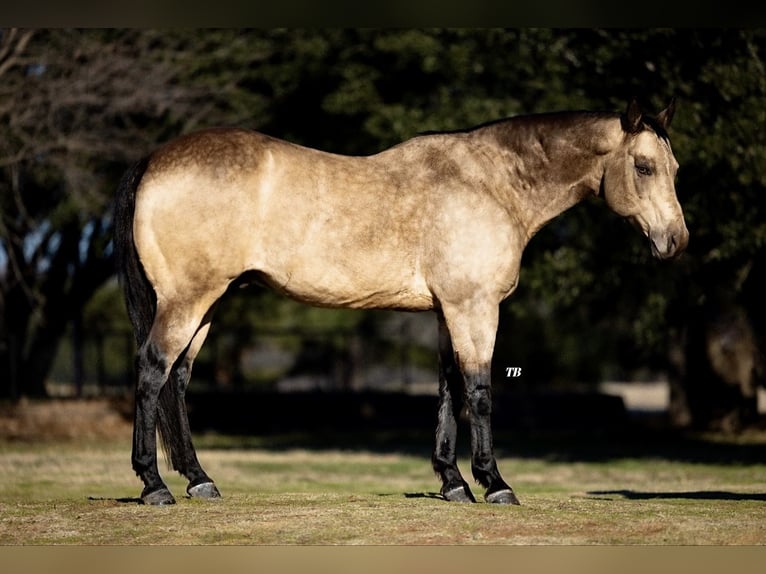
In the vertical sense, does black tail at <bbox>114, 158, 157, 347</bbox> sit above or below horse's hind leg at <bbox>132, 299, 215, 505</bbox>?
above

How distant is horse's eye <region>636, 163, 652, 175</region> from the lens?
980 centimetres

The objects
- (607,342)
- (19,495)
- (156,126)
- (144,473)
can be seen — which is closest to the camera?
(144,473)

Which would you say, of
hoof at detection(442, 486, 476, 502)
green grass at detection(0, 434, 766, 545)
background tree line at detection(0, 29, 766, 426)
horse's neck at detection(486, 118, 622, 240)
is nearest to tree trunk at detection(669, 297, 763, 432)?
background tree line at detection(0, 29, 766, 426)

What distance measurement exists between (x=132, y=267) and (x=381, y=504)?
2580 mm

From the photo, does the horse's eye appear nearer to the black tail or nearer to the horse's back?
the horse's back

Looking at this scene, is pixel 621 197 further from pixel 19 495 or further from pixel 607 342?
pixel 607 342

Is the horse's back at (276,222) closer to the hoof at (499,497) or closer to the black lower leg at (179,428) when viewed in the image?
the black lower leg at (179,428)

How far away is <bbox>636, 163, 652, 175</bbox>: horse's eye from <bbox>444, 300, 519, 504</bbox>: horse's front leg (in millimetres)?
1523

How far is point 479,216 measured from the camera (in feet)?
31.9

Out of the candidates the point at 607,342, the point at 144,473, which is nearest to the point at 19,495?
the point at 144,473

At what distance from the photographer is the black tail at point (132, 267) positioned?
961cm

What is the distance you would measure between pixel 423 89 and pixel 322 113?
84.8 inches

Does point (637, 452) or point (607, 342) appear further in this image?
point (607, 342)

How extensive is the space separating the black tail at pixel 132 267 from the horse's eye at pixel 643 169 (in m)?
3.73
